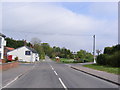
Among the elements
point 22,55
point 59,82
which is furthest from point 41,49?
point 59,82

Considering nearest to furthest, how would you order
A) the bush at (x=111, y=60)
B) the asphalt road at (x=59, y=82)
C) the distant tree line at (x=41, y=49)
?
the asphalt road at (x=59, y=82) < the bush at (x=111, y=60) < the distant tree line at (x=41, y=49)

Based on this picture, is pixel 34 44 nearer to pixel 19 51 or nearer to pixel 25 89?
pixel 19 51

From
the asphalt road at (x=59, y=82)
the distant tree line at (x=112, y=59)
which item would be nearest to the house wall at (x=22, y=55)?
the distant tree line at (x=112, y=59)

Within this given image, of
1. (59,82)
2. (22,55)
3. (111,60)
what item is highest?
(22,55)

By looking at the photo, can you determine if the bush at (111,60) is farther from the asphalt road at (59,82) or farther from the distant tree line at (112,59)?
the asphalt road at (59,82)

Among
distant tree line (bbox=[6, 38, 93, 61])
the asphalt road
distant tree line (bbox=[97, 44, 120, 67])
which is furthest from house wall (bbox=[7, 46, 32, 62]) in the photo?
the asphalt road

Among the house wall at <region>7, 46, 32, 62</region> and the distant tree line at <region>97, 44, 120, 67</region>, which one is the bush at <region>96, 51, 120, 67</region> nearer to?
the distant tree line at <region>97, 44, 120, 67</region>

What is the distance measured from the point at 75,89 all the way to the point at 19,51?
67.5m

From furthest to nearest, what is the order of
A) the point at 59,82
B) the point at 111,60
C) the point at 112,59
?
the point at 111,60 < the point at 112,59 < the point at 59,82

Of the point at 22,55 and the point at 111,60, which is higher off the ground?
the point at 22,55

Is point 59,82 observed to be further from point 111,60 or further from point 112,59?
point 111,60

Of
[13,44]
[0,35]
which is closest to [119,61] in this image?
[0,35]

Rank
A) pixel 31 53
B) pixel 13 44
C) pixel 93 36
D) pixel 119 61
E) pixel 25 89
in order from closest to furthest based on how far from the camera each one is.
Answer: pixel 25 89 → pixel 119 61 → pixel 93 36 → pixel 31 53 → pixel 13 44

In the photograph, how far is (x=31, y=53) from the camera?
76438mm
